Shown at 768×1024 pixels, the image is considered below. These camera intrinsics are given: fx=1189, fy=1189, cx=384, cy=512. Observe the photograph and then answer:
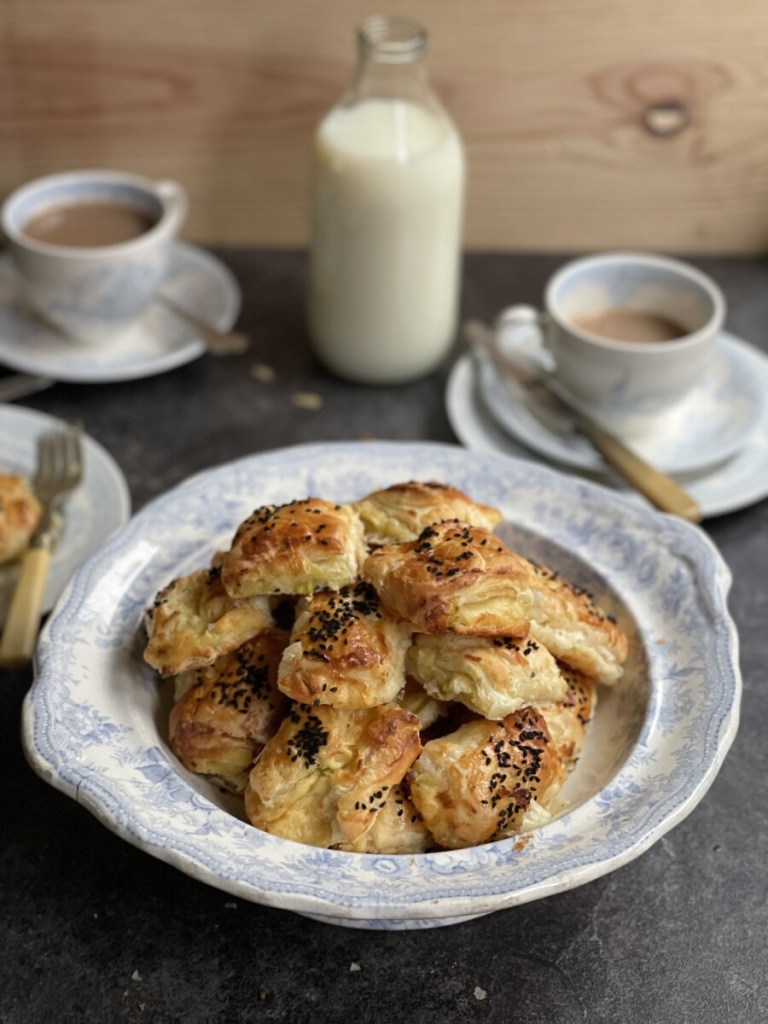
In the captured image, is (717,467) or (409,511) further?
(717,467)

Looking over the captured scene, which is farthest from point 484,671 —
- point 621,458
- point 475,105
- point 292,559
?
point 475,105

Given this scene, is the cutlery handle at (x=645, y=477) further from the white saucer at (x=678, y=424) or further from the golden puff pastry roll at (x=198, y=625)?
the golden puff pastry roll at (x=198, y=625)

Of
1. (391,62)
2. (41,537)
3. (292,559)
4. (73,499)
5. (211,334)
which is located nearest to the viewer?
(292,559)

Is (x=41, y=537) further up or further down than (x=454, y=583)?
further down

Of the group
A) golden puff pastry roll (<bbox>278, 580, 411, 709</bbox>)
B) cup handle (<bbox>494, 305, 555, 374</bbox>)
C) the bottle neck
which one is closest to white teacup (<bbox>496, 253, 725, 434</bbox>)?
cup handle (<bbox>494, 305, 555, 374</bbox>)

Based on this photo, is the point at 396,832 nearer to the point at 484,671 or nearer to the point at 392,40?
the point at 484,671
